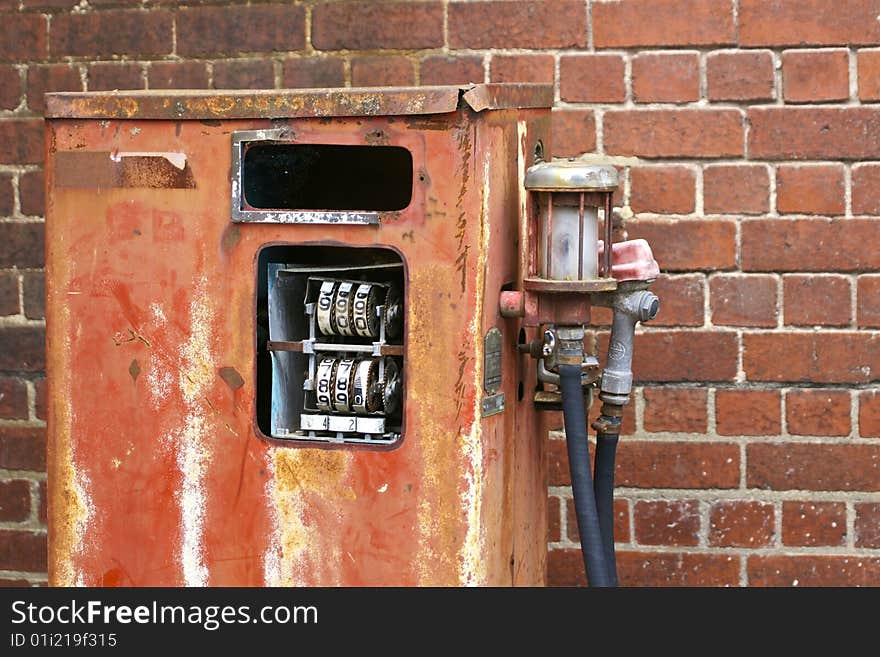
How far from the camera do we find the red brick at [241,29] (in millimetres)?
2719

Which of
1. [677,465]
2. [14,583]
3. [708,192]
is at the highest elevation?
[708,192]

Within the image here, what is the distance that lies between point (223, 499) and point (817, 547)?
1277 mm

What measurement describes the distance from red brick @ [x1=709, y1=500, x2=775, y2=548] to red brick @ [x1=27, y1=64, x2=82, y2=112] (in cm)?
160

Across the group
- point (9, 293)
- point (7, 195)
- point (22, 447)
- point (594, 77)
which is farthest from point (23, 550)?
point (594, 77)

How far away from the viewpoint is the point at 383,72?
8.84 feet

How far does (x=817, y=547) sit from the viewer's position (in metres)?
2.68

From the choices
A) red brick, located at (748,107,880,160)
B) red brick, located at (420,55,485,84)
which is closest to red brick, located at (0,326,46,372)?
red brick, located at (420,55,485,84)

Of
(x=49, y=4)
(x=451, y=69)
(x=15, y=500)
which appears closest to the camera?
(x=451, y=69)

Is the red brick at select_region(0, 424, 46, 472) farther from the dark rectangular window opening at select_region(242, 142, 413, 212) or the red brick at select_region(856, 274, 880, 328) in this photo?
the red brick at select_region(856, 274, 880, 328)

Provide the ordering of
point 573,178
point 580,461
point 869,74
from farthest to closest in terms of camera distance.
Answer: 1. point 869,74
2. point 580,461
3. point 573,178

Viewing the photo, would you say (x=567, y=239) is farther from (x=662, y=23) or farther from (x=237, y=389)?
(x=662, y=23)

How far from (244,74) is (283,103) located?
79 centimetres

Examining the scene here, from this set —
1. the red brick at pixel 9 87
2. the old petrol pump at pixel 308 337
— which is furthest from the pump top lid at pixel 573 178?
the red brick at pixel 9 87
